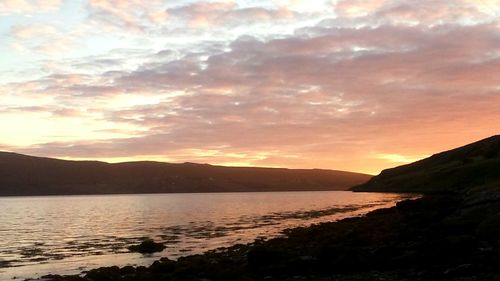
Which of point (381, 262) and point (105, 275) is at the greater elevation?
point (381, 262)

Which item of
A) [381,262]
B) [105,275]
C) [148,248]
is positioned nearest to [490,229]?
[381,262]

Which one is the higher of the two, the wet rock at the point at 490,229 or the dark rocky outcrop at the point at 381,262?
the wet rock at the point at 490,229

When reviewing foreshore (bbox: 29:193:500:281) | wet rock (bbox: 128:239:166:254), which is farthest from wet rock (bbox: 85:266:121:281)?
wet rock (bbox: 128:239:166:254)

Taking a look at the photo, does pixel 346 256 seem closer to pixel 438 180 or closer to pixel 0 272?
pixel 0 272

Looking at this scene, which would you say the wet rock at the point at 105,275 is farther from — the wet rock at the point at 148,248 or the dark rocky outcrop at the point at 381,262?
the wet rock at the point at 148,248

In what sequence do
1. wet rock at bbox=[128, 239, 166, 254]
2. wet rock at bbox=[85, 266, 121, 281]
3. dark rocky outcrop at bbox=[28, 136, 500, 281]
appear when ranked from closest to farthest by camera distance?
dark rocky outcrop at bbox=[28, 136, 500, 281] → wet rock at bbox=[85, 266, 121, 281] → wet rock at bbox=[128, 239, 166, 254]

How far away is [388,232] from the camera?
42094 millimetres

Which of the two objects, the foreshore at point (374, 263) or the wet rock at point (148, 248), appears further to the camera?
the wet rock at point (148, 248)

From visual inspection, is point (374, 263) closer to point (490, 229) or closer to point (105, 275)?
point (490, 229)

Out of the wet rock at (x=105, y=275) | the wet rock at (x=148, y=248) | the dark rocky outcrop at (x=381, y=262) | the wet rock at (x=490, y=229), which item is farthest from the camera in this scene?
the wet rock at (x=148, y=248)

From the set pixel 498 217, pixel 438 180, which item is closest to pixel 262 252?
pixel 498 217

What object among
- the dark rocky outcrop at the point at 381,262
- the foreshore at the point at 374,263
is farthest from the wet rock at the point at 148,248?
the foreshore at the point at 374,263

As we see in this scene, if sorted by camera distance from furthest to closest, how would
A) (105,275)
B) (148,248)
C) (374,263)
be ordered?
(148,248)
(105,275)
(374,263)

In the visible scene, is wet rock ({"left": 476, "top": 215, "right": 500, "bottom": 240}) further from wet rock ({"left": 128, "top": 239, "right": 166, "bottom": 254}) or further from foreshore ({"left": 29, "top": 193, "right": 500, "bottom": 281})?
wet rock ({"left": 128, "top": 239, "right": 166, "bottom": 254})
